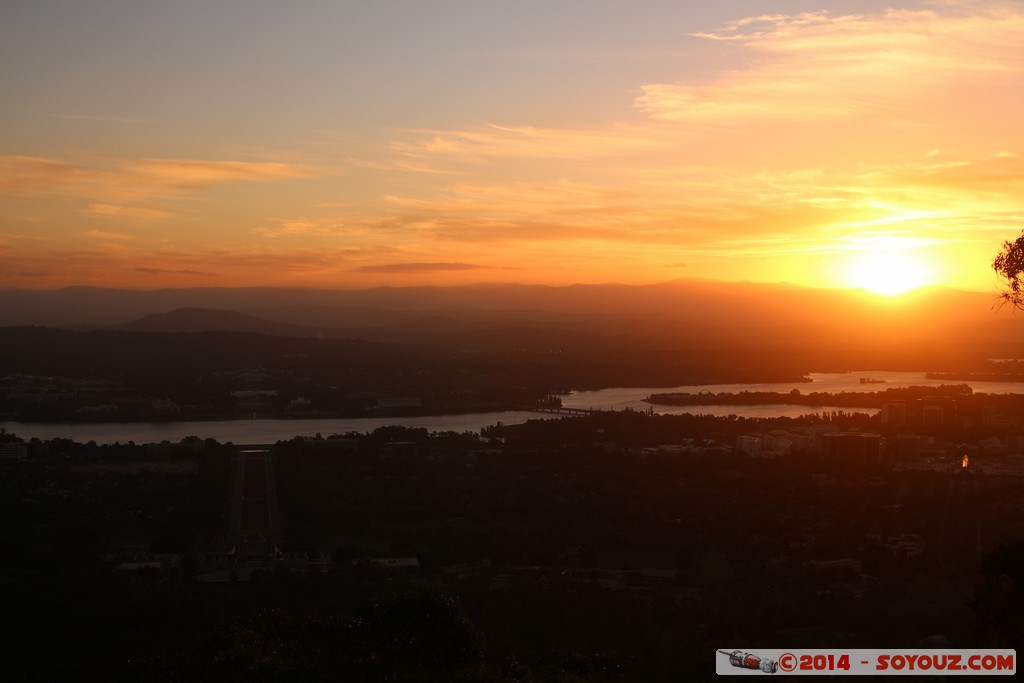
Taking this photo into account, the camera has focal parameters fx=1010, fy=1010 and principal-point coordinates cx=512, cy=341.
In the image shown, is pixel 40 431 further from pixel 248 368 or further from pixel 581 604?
pixel 581 604

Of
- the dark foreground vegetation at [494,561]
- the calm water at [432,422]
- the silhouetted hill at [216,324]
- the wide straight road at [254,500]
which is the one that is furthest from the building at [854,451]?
the silhouetted hill at [216,324]

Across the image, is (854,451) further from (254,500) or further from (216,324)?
(216,324)

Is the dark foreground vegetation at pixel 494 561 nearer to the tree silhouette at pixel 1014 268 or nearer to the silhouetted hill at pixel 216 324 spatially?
the tree silhouette at pixel 1014 268

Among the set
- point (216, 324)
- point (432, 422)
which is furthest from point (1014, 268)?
point (216, 324)

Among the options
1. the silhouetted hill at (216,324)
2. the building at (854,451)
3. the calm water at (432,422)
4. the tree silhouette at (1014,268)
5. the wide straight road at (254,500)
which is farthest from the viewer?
the silhouetted hill at (216,324)

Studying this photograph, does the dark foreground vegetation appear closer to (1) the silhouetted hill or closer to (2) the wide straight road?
(2) the wide straight road

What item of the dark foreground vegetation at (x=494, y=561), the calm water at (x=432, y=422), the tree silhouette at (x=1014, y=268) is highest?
the tree silhouette at (x=1014, y=268)
